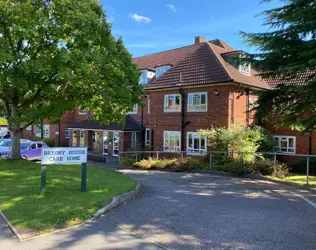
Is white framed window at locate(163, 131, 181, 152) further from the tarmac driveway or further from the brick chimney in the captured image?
the tarmac driveway

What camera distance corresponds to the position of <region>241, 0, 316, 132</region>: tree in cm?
950

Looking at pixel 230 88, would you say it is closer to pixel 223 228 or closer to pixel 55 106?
pixel 55 106

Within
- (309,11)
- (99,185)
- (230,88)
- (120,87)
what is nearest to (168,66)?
(230,88)

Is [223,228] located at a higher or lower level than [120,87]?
lower

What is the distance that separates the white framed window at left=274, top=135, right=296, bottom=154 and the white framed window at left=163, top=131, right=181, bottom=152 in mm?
6889

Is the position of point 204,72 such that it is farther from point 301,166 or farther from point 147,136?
point 301,166

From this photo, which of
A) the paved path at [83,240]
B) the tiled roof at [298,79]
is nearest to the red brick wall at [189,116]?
the tiled roof at [298,79]

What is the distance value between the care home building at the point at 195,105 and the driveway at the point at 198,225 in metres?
10.2

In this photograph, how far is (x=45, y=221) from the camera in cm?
546

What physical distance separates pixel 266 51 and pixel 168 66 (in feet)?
46.9

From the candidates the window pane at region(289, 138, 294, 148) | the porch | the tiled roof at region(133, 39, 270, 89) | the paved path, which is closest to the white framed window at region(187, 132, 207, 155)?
the tiled roof at region(133, 39, 270, 89)

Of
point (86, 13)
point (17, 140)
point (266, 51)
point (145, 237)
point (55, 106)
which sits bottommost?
point (145, 237)

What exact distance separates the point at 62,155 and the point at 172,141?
49.8 ft

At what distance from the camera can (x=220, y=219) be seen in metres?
6.09
